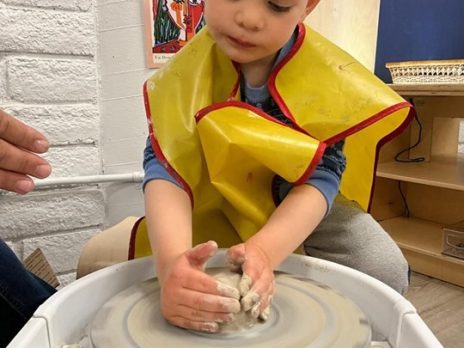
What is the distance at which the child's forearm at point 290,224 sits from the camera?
0.58m

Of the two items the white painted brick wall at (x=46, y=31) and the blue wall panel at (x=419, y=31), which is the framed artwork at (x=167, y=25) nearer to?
the white painted brick wall at (x=46, y=31)

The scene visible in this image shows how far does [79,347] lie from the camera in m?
0.53

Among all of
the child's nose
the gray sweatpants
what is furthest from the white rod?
the child's nose

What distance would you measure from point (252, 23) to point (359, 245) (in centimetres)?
41

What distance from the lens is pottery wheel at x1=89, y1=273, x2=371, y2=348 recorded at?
477mm

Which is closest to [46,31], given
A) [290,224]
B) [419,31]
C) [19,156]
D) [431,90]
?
[19,156]

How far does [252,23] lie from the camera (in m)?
0.60

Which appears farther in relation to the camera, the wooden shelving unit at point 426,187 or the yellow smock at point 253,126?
the wooden shelving unit at point 426,187

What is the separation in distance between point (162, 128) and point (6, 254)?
0.30 m

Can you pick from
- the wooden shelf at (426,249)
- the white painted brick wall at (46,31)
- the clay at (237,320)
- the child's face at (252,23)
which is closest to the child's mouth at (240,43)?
the child's face at (252,23)

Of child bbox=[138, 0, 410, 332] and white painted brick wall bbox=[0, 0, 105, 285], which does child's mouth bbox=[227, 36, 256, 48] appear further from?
white painted brick wall bbox=[0, 0, 105, 285]

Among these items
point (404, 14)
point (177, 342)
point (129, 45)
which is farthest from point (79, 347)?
point (404, 14)

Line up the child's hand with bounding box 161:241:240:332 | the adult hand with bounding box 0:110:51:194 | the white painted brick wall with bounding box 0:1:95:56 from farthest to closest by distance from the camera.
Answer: the white painted brick wall with bounding box 0:1:95:56 < the adult hand with bounding box 0:110:51:194 < the child's hand with bounding box 161:241:240:332

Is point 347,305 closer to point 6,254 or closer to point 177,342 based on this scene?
Result: point 177,342
